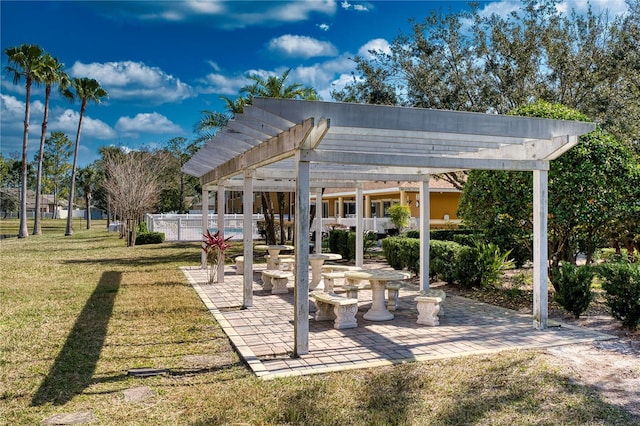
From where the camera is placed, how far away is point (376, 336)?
643 cm

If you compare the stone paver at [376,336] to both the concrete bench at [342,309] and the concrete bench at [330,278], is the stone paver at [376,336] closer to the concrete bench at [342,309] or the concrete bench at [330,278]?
the concrete bench at [342,309]

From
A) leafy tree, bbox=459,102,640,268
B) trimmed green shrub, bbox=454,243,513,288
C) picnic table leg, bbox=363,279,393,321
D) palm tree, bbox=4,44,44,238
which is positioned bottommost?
picnic table leg, bbox=363,279,393,321

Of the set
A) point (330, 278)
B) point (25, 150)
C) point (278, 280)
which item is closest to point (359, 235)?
point (278, 280)

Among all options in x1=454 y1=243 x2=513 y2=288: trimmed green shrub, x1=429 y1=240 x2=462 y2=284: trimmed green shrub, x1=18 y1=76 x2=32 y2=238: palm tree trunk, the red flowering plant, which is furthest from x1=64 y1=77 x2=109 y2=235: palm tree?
x1=454 y1=243 x2=513 y2=288: trimmed green shrub

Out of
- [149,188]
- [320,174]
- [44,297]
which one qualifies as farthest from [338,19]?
[149,188]

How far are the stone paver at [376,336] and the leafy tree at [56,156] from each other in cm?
5897

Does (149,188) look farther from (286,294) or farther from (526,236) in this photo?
(526,236)

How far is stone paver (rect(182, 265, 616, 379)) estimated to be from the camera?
538cm

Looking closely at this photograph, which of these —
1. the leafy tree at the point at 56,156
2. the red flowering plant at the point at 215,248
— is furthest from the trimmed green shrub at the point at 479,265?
the leafy tree at the point at 56,156

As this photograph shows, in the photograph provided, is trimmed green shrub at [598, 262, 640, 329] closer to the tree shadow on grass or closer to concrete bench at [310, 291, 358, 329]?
concrete bench at [310, 291, 358, 329]

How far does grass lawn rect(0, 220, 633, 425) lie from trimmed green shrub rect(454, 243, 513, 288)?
4.21 metres

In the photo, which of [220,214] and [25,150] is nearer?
[220,214]

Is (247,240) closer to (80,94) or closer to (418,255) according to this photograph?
(418,255)

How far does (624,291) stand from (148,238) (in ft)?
69.1
